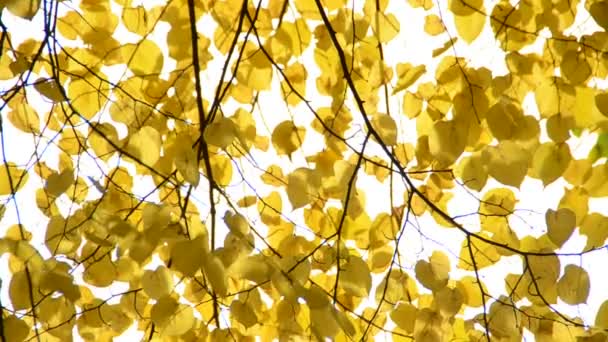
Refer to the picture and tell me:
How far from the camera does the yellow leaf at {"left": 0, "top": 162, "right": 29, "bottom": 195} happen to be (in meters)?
1.11

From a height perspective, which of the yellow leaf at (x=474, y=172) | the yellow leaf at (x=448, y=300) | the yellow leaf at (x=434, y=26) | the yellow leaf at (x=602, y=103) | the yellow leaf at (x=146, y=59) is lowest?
the yellow leaf at (x=448, y=300)

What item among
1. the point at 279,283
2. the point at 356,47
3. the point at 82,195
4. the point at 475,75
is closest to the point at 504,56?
the point at 475,75

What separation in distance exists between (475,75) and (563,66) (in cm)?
11

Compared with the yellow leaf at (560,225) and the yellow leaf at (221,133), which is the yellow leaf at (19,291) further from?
the yellow leaf at (560,225)

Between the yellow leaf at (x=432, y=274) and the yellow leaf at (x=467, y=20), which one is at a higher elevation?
the yellow leaf at (x=467, y=20)

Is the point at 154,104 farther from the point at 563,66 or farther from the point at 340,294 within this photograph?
the point at 563,66

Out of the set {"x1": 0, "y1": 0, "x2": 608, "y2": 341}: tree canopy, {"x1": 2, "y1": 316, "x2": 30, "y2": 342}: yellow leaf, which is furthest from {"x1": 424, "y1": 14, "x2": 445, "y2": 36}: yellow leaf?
{"x1": 2, "y1": 316, "x2": 30, "y2": 342}: yellow leaf

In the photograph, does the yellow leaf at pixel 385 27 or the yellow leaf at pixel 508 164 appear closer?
the yellow leaf at pixel 508 164

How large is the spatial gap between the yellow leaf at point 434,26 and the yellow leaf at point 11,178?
0.56 meters

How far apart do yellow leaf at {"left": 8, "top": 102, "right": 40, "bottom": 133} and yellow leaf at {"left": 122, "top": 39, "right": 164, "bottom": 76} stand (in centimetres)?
16

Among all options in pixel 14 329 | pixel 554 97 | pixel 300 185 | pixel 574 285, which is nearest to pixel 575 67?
pixel 554 97

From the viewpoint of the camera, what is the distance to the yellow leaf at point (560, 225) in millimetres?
1037

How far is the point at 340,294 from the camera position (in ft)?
4.47

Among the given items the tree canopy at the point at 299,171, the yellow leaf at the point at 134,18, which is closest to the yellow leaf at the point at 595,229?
the tree canopy at the point at 299,171
